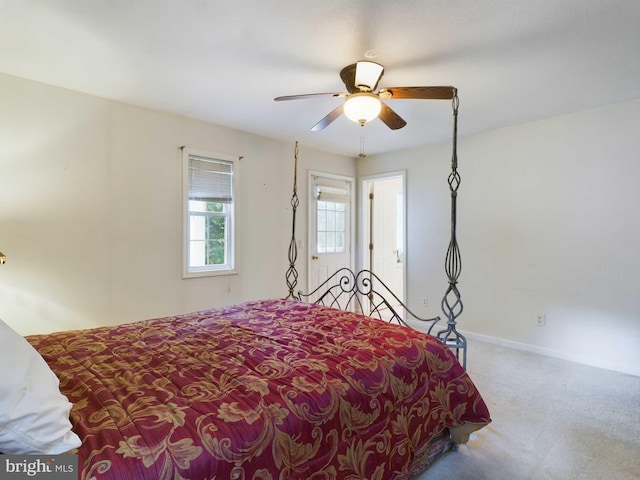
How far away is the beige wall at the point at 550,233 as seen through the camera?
316 cm

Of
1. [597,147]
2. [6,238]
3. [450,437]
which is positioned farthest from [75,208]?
[597,147]

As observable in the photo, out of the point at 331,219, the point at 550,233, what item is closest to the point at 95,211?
the point at 331,219

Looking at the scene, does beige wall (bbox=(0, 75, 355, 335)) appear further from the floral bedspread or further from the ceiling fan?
the ceiling fan

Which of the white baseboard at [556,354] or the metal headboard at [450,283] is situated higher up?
the metal headboard at [450,283]

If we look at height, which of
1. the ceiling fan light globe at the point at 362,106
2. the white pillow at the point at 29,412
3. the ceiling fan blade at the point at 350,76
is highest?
the ceiling fan blade at the point at 350,76

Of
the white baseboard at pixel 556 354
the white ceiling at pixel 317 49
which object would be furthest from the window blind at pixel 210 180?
the white baseboard at pixel 556 354

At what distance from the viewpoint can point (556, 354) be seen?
3521 millimetres

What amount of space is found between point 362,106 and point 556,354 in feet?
10.7

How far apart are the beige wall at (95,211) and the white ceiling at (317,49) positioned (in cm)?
26

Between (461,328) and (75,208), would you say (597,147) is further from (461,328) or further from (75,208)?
(75,208)

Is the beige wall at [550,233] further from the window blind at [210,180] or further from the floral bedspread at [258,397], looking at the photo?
the window blind at [210,180]

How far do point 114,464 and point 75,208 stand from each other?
276cm

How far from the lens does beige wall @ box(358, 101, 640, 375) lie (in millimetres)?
3158

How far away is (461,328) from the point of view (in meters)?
4.25
